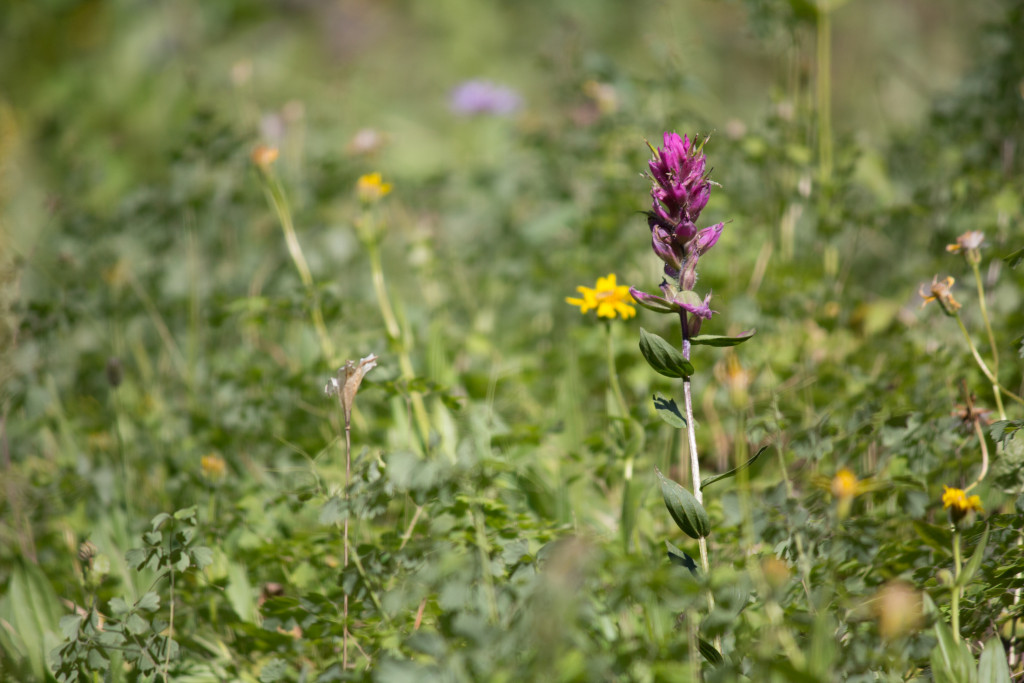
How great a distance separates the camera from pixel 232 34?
Result: 396 centimetres

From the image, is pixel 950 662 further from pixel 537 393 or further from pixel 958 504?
pixel 537 393

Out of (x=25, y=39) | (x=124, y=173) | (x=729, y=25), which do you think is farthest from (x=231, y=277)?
(x=729, y=25)

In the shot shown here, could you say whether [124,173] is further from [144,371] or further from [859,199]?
[859,199]

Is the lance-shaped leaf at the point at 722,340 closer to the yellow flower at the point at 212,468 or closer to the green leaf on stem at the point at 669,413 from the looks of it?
the green leaf on stem at the point at 669,413

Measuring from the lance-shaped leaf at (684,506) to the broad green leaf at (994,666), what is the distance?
1.15 feet

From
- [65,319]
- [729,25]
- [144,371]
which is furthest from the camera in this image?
[729,25]

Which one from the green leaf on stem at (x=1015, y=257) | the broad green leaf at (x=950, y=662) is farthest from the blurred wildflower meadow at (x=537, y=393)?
the green leaf on stem at (x=1015, y=257)

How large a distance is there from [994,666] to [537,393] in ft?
3.53

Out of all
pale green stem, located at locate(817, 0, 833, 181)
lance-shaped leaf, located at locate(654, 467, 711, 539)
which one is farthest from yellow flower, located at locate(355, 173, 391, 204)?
pale green stem, located at locate(817, 0, 833, 181)

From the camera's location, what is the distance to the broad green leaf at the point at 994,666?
0.86m

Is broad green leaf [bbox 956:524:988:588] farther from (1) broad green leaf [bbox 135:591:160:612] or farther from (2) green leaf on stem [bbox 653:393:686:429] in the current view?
(1) broad green leaf [bbox 135:591:160:612]

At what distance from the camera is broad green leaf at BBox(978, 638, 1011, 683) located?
0.86m

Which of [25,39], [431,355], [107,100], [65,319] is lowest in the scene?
[431,355]

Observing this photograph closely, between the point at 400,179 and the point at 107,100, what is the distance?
161 centimetres
